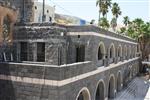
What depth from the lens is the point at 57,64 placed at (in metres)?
16.1

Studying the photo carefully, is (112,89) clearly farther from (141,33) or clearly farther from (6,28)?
(141,33)

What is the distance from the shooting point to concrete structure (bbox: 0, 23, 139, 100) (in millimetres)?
11500

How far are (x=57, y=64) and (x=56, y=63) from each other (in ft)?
0.85

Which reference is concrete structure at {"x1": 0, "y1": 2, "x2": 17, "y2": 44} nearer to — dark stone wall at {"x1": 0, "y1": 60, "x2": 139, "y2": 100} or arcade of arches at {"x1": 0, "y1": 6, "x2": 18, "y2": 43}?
arcade of arches at {"x1": 0, "y1": 6, "x2": 18, "y2": 43}

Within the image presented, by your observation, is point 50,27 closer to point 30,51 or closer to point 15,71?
point 30,51

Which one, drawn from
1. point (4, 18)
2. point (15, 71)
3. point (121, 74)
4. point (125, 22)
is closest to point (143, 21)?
point (125, 22)

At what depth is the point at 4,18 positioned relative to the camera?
16.6 m

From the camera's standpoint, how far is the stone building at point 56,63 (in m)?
11.5

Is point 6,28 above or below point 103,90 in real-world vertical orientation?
above

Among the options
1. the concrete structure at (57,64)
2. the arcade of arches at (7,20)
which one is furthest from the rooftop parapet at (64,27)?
the arcade of arches at (7,20)

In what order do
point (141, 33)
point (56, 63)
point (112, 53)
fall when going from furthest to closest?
point (141, 33) < point (112, 53) < point (56, 63)

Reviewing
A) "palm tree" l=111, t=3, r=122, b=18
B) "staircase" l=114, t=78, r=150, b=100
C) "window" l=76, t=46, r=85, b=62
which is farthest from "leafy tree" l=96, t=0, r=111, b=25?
"window" l=76, t=46, r=85, b=62

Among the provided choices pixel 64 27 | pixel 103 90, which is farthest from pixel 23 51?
pixel 103 90

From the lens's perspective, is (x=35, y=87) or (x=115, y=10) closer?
(x=35, y=87)
